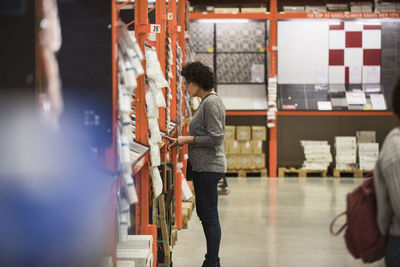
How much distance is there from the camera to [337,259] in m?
5.28

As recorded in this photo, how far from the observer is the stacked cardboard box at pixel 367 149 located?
10758 millimetres

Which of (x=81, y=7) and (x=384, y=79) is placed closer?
(x=81, y=7)

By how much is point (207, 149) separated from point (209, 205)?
1.40 ft

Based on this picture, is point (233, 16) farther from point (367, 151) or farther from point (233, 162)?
point (367, 151)

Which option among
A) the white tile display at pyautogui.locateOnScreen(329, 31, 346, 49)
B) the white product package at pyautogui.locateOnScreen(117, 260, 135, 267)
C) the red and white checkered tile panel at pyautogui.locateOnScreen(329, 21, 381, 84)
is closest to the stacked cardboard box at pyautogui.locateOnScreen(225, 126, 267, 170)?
the red and white checkered tile panel at pyautogui.locateOnScreen(329, 21, 381, 84)

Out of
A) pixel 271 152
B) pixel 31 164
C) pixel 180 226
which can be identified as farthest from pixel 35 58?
pixel 271 152

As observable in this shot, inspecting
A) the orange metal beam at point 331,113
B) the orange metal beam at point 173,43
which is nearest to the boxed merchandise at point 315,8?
the orange metal beam at point 331,113

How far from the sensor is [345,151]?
→ 10.8 metres

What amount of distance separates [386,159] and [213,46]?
945 cm

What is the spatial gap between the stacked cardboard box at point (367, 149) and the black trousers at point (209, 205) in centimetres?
699

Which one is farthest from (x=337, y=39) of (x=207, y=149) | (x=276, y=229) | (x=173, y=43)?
(x=207, y=149)

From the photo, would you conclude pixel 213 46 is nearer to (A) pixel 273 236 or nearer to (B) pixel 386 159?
(A) pixel 273 236

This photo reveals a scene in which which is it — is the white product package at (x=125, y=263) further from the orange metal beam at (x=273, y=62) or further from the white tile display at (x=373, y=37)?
the white tile display at (x=373, y=37)

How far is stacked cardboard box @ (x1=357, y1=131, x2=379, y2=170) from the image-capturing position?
1076 cm
